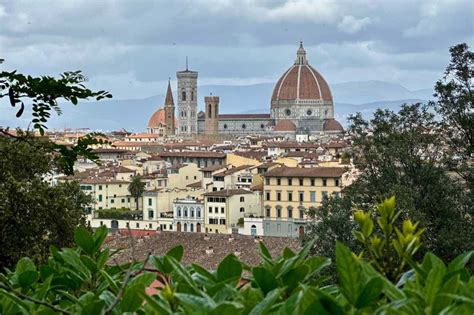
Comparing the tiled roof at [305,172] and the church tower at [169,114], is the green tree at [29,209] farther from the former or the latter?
the church tower at [169,114]

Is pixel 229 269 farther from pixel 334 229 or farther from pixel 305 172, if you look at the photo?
pixel 305 172

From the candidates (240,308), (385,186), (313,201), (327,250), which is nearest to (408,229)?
(240,308)

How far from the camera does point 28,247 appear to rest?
1125cm

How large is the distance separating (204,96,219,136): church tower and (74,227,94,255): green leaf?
364 ft

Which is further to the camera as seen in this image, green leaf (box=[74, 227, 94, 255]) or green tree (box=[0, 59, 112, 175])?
green tree (box=[0, 59, 112, 175])

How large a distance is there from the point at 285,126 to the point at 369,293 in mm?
104429

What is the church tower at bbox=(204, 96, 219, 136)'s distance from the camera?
373 ft

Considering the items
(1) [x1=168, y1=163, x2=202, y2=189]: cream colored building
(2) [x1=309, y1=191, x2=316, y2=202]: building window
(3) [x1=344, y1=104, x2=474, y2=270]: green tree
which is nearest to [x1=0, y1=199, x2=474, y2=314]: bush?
(3) [x1=344, y1=104, x2=474, y2=270]: green tree

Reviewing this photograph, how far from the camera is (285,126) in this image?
106 m

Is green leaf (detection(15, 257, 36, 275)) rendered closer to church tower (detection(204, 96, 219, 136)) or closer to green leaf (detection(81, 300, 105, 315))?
green leaf (detection(81, 300, 105, 315))

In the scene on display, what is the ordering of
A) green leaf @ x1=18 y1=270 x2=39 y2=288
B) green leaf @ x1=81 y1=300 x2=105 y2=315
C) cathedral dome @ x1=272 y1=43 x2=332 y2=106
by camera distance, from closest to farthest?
1. green leaf @ x1=81 y1=300 x2=105 y2=315
2. green leaf @ x1=18 y1=270 x2=39 y2=288
3. cathedral dome @ x1=272 y1=43 x2=332 y2=106

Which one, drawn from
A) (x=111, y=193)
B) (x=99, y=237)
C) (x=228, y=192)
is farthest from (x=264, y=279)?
(x=111, y=193)

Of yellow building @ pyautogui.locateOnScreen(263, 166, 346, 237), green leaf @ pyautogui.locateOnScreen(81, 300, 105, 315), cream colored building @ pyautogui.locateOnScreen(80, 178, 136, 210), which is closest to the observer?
green leaf @ pyautogui.locateOnScreen(81, 300, 105, 315)

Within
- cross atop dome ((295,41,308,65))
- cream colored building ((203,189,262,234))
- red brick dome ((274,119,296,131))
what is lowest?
cream colored building ((203,189,262,234))
